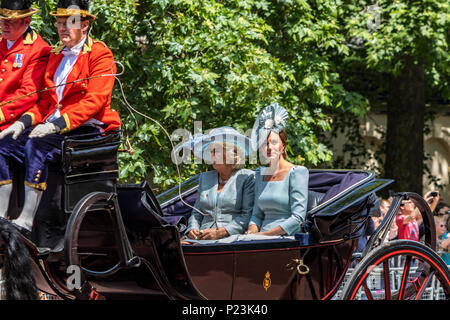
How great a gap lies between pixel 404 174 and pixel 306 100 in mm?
2992

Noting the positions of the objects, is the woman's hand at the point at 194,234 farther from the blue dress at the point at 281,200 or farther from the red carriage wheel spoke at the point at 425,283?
the red carriage wheel spoke at the point at 425,283

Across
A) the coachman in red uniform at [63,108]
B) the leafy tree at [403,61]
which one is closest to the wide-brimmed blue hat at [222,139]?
the coachman in red uniform at [63,108]

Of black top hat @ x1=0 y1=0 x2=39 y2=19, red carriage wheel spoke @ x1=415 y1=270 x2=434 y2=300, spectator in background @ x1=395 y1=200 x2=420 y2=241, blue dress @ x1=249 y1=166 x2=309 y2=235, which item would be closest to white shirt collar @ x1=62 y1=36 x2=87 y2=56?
black top hat @ x1=0 y1=0 x2=39 y2=19

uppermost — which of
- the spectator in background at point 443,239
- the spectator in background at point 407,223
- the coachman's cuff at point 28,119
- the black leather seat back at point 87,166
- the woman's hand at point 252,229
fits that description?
the coachman's cuff at point 28,119

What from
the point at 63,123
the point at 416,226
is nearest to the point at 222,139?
the point at 63,123

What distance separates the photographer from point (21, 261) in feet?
10.9

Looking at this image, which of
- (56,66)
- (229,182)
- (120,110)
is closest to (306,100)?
(120,110)

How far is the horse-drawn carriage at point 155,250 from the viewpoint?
148 inches

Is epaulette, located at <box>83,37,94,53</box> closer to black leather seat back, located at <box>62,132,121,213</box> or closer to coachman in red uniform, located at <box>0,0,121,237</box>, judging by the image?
coachman in red uniform, located at <box>0,0,121,237</box>

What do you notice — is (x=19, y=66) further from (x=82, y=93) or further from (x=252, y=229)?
(x=252, y=229)

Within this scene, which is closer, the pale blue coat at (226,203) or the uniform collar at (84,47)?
the uniform collar at (84,47)

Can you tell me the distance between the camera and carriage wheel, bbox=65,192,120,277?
3.49 meters

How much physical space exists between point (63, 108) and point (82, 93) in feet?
0.41
